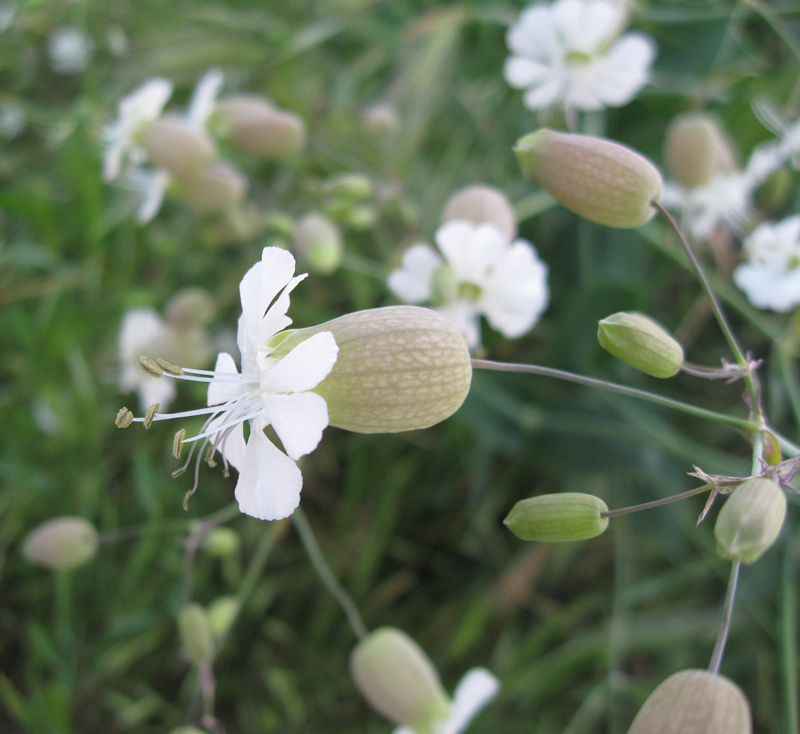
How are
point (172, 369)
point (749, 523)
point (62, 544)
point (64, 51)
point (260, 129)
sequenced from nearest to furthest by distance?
1. point (749, 523)
2. point (172, 369)
3. point (62, 544)
4. point (260, 129)
5. point (64, 51)

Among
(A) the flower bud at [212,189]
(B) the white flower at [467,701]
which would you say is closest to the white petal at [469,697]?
(B) the white flower at [467,701]

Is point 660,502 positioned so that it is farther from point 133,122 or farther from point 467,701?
point 133,122

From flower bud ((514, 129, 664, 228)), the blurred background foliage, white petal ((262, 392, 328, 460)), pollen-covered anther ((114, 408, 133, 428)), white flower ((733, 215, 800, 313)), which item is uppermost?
flower bud ((514, 129, 664, 228))

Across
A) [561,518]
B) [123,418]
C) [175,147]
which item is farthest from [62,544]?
[561,518]

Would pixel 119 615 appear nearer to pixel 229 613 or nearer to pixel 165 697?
pixel 165 697

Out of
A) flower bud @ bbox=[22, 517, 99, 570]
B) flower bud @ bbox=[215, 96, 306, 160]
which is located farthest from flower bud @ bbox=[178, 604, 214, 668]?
flower bud @ bbox=[215, 96, 306, 160]

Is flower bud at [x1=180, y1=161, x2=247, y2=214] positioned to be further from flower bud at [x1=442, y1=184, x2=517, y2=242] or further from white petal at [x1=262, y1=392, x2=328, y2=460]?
white petal at [x1=262, y1=392, x2=328, y2=460]
